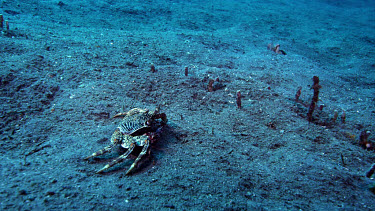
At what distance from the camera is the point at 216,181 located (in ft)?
8.24

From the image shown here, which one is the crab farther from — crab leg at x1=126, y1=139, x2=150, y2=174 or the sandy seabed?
the sandy seabed

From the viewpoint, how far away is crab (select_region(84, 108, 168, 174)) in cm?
256

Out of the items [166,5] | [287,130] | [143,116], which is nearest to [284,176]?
[287,130]

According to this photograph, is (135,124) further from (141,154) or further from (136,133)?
(141,154)

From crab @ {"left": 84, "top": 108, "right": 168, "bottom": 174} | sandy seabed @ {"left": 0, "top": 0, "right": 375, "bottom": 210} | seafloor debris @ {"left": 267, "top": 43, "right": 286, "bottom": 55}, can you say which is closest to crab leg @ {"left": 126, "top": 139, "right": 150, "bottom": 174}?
crab @ {"left": 84, "top": 108, "right": 168, "bottom": 174}

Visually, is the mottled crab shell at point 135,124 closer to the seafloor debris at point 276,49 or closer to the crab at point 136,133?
the crab at point 136,133

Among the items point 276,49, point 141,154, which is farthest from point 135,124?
point 276,49

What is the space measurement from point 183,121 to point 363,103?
16.5 ft

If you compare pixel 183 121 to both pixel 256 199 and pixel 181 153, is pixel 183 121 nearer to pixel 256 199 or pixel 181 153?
pixel 181 153

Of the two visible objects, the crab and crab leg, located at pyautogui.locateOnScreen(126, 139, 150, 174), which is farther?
the crab

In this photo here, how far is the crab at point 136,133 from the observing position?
2.56 metres

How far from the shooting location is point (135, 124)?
113 inches

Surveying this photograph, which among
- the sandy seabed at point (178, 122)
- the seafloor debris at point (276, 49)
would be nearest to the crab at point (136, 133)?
the sandy seabed at point (178, 122)

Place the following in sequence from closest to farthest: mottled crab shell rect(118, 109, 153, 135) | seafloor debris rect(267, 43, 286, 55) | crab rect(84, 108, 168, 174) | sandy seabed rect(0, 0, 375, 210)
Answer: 1. sandy seabed rect(0, 0, 375, 210)
2. crab rect(84, 108, 168, 174)
3. mottled crab shell rect(118, 109, 153, 135)
4. seafloor debris rect(267, 43, 286, 55)
